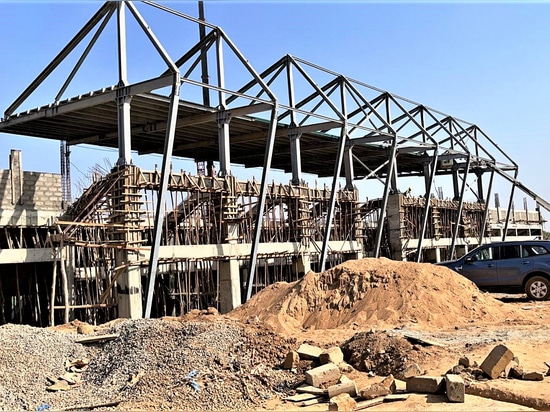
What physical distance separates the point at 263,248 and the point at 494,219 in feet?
100

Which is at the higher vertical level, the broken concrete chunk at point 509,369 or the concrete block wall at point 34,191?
the concrete block wall at point 34,191

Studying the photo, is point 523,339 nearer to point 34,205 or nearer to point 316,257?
point 34,205

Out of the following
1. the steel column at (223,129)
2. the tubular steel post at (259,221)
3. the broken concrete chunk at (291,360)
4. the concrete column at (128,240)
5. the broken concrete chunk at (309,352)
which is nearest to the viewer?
the broken concrete chunk at (291,360)

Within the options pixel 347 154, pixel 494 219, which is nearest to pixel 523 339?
pixel 347 154

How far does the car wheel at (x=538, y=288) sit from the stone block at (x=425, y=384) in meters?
10.6

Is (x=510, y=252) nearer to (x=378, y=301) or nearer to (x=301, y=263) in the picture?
(x=378, y=301)

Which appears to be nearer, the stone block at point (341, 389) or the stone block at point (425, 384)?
the stone block at point (425, 384)

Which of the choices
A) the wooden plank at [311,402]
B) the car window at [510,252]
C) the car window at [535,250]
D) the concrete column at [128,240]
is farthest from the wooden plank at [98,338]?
the car window at [535,250]

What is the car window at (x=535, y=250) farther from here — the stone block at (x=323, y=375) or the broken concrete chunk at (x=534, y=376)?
the stone block at (x=323, y=375)

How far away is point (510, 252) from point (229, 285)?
9115 millimetres

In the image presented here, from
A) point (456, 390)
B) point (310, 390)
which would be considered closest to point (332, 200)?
point (310, 390)

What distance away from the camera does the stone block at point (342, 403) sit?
24.4 feet

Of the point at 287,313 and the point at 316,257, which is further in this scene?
the point at 316,257

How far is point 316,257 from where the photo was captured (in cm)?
2748
